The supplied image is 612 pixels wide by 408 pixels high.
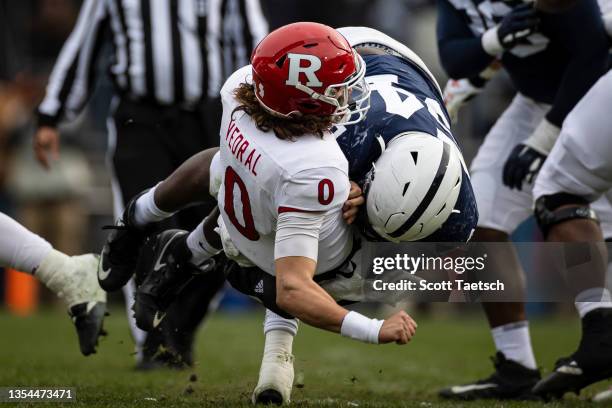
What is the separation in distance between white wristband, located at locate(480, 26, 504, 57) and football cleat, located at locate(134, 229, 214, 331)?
141 centimetres

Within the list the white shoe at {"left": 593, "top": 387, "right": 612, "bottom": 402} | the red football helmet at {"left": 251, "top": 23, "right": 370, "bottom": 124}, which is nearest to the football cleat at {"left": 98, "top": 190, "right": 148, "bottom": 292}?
the red football helmet at {"left": 251, "top": 23, "right": 370, "bottom": 124}

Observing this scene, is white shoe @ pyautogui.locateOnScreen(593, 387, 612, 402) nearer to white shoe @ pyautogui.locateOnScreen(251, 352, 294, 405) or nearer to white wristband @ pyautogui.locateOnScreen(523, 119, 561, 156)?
white wristband @ pyautogui.locateOnScreen(523, 119, 561, 156)

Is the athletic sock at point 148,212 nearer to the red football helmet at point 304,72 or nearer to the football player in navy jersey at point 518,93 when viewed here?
the red football helmet at point 304,72

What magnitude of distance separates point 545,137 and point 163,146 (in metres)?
1.80

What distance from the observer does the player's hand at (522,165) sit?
14.4ft

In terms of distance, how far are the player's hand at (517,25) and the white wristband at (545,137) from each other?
34 cm

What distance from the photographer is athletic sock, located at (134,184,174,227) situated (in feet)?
13.4

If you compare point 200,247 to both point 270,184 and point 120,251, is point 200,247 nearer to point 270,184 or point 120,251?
point 120,251

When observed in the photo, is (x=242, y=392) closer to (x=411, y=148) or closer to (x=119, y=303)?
(x=411, y=148)

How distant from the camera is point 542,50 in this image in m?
4.50

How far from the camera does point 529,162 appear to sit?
14.4 ft

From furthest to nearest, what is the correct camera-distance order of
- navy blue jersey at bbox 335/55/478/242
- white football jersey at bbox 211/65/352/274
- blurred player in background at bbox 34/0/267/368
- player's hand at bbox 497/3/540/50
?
blurred player in background at bbox 34/0/267/368 < player's hand at bbox 497/3/540/50 < navy blue jersey at bbox 335/55/478/242 < white football jersey at bbox 211/65/352/274

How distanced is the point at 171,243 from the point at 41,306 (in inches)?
215

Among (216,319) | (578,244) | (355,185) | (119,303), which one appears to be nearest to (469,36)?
(578,244)
